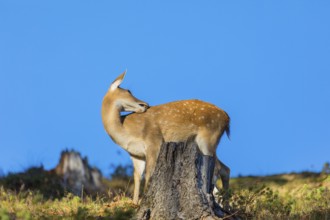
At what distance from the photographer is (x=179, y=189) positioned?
7.98m

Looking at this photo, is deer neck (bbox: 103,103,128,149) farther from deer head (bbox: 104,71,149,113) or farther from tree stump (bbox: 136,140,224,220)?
tree stump (bbox: 136,140,224,220)

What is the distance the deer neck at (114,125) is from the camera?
1224 cm

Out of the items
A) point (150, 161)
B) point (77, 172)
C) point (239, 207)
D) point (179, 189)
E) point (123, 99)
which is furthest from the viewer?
point (77, 172)

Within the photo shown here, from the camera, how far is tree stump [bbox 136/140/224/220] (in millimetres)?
7875

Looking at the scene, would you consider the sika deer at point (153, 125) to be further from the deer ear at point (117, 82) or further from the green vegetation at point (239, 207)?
the green vegetation at point (239, 207)

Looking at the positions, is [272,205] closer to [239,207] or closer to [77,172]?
[239,207]

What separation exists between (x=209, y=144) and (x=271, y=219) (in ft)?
13.4

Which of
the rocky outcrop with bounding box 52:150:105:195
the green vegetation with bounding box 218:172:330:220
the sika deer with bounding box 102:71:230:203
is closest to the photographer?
the green vegetation with bounding box 218:172:330:220

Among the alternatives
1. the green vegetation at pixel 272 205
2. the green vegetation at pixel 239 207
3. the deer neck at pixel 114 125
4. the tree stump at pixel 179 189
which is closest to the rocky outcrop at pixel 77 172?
the green vegetation at pixel 239 207

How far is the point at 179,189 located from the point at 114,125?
4.53 meters

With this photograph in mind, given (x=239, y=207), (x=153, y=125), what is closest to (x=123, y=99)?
(x=153, y=125)

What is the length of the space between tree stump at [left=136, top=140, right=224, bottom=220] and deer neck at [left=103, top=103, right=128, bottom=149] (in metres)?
4.20

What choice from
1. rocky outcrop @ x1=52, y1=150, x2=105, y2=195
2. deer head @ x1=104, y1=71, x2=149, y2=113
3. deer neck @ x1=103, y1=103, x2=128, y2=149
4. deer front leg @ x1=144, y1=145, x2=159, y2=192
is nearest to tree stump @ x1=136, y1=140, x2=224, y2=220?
deer front leg @ x1=144, y1=145, x2=159, y2=192

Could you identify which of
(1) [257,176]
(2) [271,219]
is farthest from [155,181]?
(1) [257,176]
